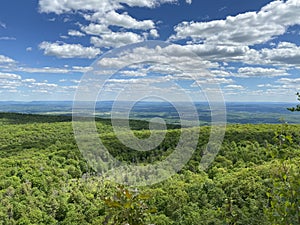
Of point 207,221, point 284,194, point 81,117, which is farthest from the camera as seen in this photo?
point 207,221

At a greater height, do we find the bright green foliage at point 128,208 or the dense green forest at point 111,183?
the bright green foliage at point 128,208

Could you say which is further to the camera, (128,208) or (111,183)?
(111,183)

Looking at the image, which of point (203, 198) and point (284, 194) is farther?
point (203, 198)

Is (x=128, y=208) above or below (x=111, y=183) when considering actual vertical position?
above

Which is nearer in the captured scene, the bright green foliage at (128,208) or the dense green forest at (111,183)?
the bright green foliage at (128,208)

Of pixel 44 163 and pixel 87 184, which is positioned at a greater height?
pixel 44 163

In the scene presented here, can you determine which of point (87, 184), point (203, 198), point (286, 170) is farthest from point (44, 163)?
point (286, 170)

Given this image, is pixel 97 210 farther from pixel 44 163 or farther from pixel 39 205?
pixel 44 163

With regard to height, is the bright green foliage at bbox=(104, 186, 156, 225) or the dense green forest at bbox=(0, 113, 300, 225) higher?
the bright green foliage at bbox=(104, 186, 156, 225)

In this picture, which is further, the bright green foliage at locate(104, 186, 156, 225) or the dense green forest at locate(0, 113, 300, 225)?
the dense green forest at locate(0, 113, 300, 225)

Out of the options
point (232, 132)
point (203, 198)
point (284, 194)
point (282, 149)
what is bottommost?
point (203, 198)

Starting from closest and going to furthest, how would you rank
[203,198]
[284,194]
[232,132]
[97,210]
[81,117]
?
1. [284,194]
2. [81,117]
3. [203,198]
4. [97,210]
5. [232,132]
